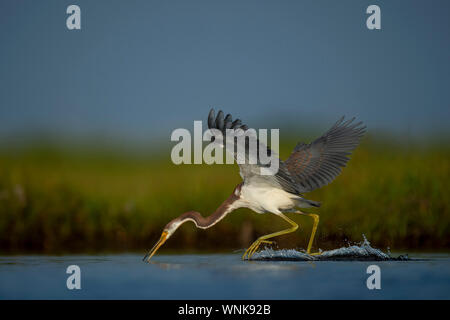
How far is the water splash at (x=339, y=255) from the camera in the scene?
7.59 m

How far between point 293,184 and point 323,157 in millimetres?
783

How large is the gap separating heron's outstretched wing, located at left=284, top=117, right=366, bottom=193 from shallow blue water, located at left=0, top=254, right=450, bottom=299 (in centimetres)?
118

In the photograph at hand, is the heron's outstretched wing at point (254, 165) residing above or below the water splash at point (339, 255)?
above

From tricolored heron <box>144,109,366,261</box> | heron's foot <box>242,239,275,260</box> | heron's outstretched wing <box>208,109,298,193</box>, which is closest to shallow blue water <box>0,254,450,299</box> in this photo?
heron's foot <box>242,239,275,260</box>

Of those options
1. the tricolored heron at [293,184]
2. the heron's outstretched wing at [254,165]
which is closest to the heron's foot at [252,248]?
the tricolored heron at [293,184]

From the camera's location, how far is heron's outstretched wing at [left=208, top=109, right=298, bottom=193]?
235 inches

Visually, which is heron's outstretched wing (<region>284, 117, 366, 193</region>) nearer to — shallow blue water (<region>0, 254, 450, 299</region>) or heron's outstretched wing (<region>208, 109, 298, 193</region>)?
heron's outstretched wing (<region>208, 109, 298, 193</region>)

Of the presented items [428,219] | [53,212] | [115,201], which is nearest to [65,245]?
[53,212]

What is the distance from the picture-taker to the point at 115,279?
6.54 meters

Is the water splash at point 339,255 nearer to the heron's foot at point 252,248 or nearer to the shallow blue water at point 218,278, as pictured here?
the heron's foot at point 252,248

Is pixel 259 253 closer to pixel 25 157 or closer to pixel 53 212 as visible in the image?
pixel 53 212

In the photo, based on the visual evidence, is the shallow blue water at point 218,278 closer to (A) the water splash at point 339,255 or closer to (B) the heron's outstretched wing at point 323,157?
(A) the water splash at point 339,255

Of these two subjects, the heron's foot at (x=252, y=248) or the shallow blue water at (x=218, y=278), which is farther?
the heron's foot at (x=252, y=248)

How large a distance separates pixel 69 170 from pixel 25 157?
1535mm
